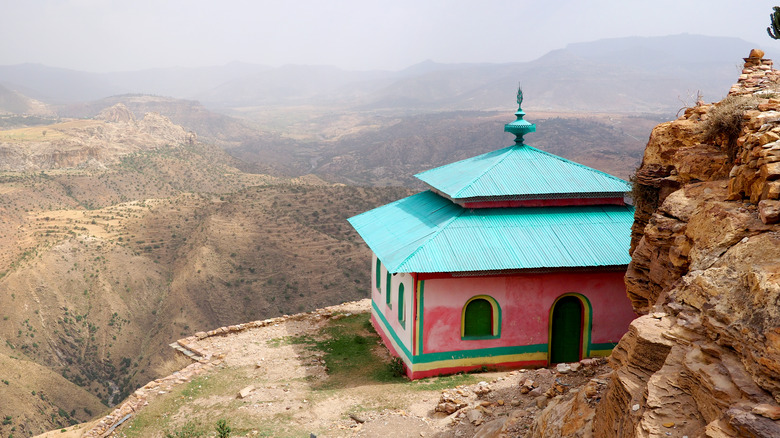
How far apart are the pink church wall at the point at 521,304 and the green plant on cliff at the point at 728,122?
6.90m

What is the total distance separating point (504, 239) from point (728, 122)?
7301 millimetres

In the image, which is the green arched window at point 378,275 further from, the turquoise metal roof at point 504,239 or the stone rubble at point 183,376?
the stone rubble at point 183,376

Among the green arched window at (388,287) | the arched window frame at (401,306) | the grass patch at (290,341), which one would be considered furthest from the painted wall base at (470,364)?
the grass patch at (290,341)

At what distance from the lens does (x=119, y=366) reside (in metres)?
29.4

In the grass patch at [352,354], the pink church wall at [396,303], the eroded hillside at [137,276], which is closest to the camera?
the pink church wall at [396,303]

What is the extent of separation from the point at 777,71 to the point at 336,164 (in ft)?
339

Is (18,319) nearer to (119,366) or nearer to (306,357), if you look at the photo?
(119,366)

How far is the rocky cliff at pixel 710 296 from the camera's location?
4.66m

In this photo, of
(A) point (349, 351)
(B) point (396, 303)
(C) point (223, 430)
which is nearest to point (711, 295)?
(C) point (223, 430)

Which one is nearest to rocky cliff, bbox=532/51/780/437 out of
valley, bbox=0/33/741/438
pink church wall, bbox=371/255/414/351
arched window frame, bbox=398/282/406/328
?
valley, bbox=0/33/741/438

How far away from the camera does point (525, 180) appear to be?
50.4 ft

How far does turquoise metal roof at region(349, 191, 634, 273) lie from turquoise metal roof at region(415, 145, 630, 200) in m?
0.56

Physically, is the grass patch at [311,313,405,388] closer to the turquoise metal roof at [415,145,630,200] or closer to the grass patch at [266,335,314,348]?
the grass patch at [266,335,314,348]

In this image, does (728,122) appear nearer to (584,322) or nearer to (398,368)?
(584,322)
